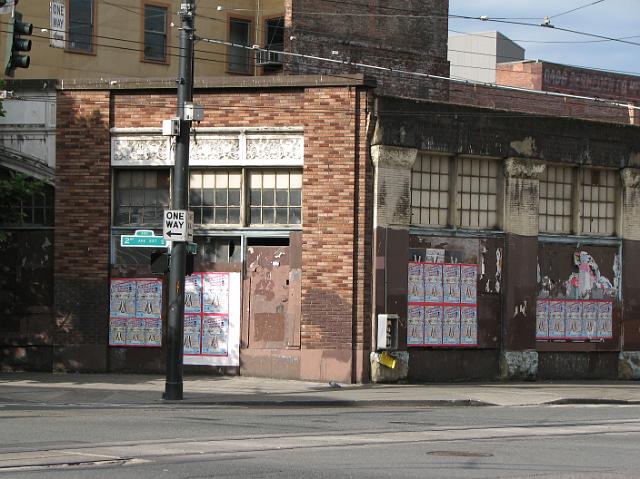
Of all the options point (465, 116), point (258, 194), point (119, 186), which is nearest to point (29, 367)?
point (119, 186)

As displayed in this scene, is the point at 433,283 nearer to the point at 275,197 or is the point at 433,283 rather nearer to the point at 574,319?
the point at 275,197

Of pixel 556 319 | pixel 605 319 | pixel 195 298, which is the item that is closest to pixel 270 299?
pixel 195 298

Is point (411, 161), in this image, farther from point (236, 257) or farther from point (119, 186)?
point (119, 186)

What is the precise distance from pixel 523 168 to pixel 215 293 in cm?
806

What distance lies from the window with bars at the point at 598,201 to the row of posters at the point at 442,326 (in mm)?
4306

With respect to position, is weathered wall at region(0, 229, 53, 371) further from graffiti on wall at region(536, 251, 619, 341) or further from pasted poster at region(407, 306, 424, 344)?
graffiti on wall at region(536, 251, 619, 341)

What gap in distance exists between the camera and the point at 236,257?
86.1 feet

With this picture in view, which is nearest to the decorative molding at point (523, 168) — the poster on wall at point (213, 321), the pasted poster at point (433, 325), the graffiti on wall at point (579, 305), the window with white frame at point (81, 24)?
the graffiti on wall at point (579, 305)

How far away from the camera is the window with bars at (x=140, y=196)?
26.5m

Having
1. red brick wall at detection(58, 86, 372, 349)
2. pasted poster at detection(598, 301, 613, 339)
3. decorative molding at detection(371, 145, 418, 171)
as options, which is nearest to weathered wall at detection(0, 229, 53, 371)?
red brick wall at detection(58, 86, 372, 349)

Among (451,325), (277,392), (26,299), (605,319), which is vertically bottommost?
(277,392)

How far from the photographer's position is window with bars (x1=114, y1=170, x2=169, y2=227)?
87.0 feet

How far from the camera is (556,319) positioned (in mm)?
28406

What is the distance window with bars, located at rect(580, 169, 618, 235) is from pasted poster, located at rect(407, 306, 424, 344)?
543 cm
